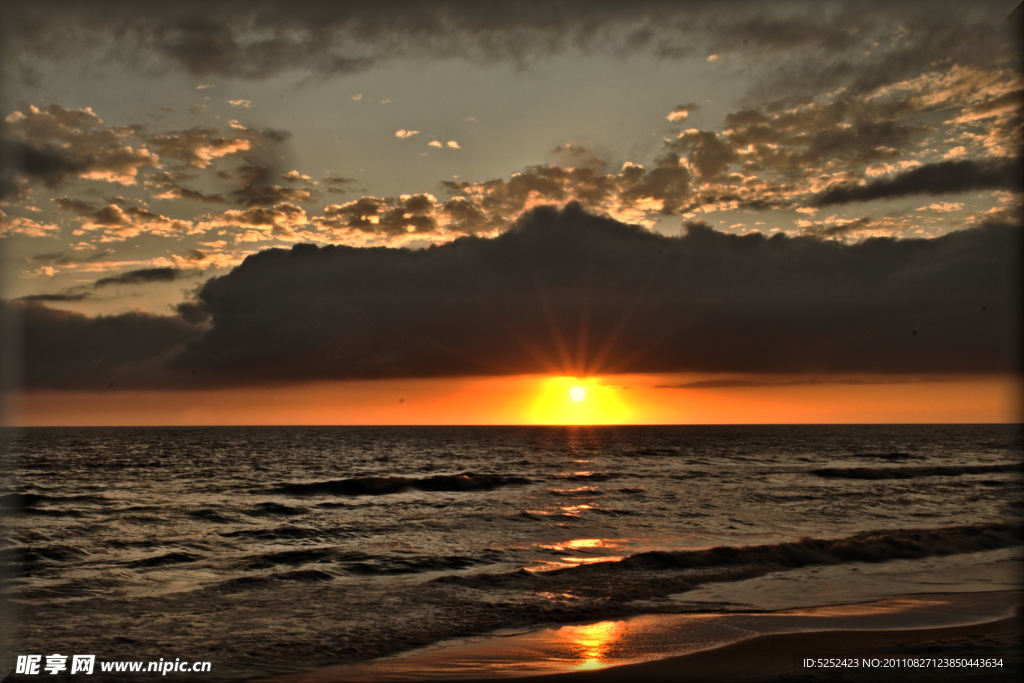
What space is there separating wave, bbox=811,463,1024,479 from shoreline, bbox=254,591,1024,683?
40495mm

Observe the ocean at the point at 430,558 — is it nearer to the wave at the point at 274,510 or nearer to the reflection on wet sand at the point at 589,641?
the wave at the point at 274,510

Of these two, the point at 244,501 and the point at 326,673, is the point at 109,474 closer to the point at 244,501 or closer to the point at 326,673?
the point at 244,501

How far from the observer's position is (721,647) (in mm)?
11445

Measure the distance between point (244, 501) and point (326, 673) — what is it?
90.2 ft

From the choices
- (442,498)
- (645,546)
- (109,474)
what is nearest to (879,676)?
(645,546)

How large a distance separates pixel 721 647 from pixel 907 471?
54457 mm

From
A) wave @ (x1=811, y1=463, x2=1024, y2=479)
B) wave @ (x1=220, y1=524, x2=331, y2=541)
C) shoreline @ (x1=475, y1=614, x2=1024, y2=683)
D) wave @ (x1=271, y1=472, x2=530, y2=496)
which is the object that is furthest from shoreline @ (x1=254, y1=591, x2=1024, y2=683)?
wave @ (x1=811, y1=463, x2=1024, y2=479)

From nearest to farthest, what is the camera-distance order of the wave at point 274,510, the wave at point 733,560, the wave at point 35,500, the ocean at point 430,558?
the ocean at point 430,558 → the wave at point 733,560 → the wave at point 274,510 → the wave at point 35,500

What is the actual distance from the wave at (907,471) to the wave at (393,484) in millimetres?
26236

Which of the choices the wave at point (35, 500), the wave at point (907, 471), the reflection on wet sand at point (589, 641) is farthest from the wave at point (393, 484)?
the reflection on wet sand at point (589, 641)

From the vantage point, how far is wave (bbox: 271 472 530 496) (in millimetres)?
42500

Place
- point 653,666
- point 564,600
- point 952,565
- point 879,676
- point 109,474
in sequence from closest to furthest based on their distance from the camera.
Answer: point 879,676 < point 653,666 < point 564,600 < point 952,565 < point 109,474

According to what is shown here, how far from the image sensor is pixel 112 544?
22391mm

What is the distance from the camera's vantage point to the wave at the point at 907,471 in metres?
51.6
